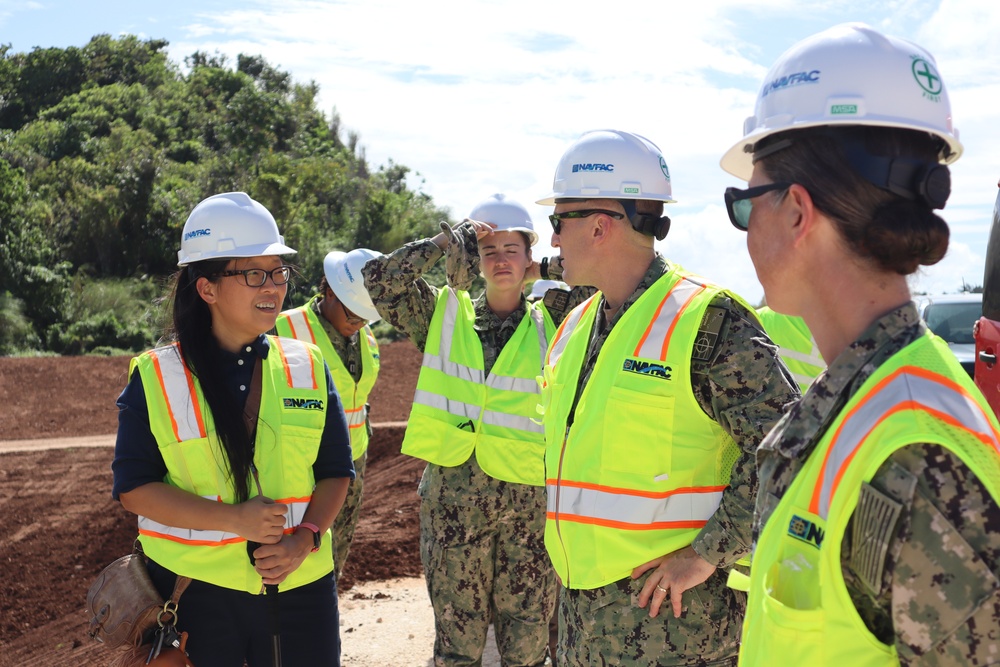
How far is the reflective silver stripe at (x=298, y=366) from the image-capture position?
3619 mm

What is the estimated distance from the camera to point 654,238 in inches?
128

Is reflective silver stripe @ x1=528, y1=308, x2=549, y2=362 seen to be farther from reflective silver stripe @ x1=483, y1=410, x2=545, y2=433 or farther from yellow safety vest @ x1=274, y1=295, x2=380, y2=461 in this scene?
yellow safety vest @ x1=274, y1=295, x2=380, y2=461

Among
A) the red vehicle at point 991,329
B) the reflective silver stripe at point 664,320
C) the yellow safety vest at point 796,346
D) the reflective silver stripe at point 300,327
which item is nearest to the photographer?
the reflective silver stripe at point 664,320

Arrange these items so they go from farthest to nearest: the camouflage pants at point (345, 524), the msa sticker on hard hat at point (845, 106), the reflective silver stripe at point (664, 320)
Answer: the camouflage pants at point (345, 524) < the reflective silver stripe at point (664, 320) < the msa sticker on hard hat at point (845, 106)

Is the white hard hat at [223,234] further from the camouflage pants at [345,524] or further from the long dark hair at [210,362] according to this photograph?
the camouflage pants at [345,524]

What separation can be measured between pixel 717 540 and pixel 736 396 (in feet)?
1.40

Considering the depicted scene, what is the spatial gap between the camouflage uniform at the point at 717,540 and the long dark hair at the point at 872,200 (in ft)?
4.00

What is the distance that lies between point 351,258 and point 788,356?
302 centimetres

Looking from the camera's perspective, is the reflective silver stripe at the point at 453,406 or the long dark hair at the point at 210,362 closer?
the long dark hair at the point at 210,362

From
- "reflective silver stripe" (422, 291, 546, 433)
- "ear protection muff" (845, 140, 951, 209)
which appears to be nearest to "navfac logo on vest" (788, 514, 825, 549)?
"ear protection muff" (845, 140, 951, 209)

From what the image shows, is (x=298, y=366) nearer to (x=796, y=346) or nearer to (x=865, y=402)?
(x=865, y=402)

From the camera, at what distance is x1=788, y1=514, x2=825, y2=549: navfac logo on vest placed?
1.45m

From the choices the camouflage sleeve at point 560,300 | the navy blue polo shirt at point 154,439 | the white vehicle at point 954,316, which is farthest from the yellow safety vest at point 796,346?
the white vehicle at point 954,316

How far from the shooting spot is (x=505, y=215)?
5203 mm
